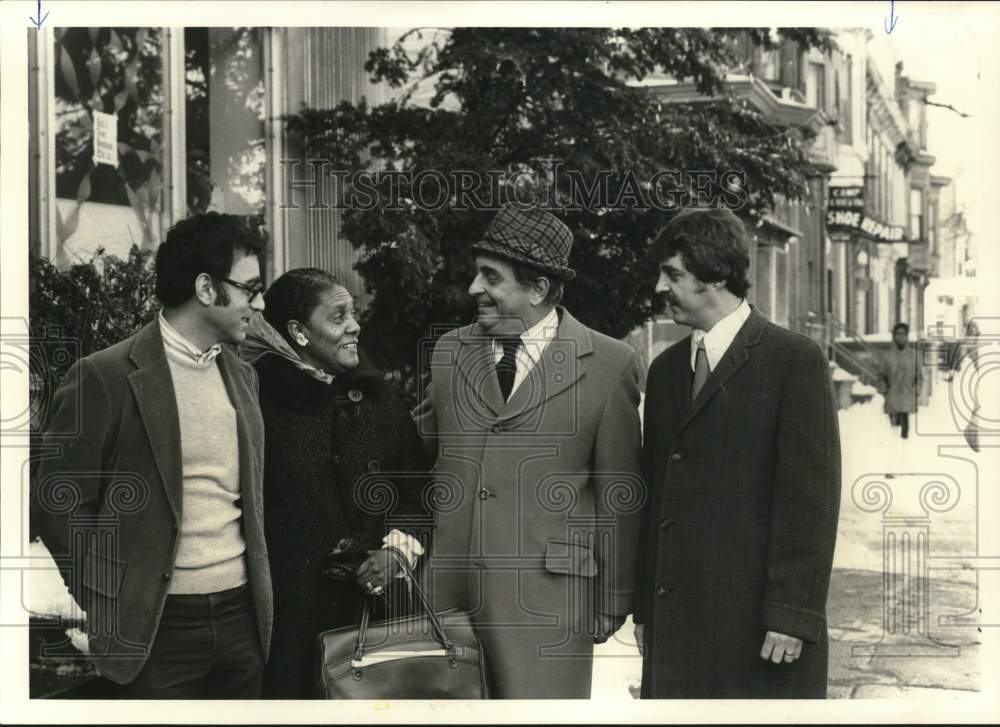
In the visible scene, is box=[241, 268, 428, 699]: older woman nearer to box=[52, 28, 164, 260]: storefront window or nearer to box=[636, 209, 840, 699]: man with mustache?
box=[52, 28, 164, 260]: storefront window

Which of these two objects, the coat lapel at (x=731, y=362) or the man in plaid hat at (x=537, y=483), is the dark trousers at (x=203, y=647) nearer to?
the man in plaid hat at (x=537, y=483)

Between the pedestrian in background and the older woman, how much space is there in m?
2.03

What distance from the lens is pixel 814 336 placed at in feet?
16.3

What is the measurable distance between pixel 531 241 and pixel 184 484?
1.54 m

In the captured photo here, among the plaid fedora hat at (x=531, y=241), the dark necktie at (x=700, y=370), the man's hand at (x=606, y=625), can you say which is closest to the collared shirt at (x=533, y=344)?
the plaid fedora hat at (x=531, y=241)

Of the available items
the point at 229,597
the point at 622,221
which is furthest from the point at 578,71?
the point at 229,597

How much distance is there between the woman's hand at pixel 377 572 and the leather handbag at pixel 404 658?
0.03 m

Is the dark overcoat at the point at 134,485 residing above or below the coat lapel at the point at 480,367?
below

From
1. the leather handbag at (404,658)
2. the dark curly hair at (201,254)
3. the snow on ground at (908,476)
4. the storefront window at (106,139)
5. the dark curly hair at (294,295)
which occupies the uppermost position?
the storefront window at (106,139)

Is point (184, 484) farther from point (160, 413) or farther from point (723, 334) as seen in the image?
point (723, 334)

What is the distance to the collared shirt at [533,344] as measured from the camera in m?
4.39

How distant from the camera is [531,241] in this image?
14.8 feet

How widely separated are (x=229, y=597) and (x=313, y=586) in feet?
1.13

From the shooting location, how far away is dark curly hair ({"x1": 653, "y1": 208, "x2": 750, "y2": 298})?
417 centimetres
